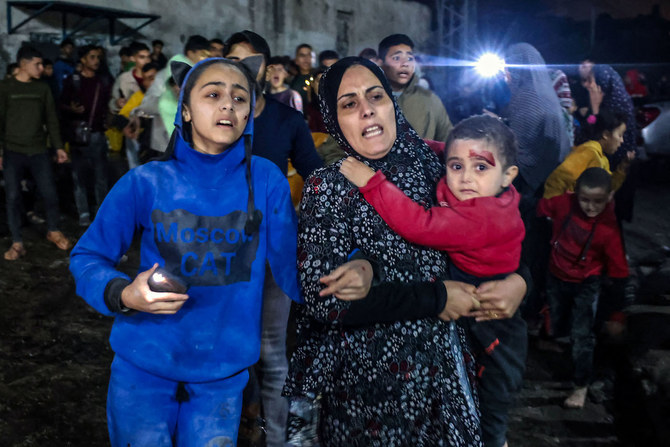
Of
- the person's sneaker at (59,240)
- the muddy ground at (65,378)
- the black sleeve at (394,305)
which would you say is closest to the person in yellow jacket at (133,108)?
the person's sneaker at (59,240)

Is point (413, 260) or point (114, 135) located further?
point (114, 135)

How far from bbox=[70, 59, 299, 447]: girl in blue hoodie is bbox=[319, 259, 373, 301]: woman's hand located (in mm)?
471

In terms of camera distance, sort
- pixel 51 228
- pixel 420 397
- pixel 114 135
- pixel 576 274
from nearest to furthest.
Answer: pixel 420 397, pixel 576 274, pixel 51 228, pixel 114 135

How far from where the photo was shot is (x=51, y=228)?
834 cm

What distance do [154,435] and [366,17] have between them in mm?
26973

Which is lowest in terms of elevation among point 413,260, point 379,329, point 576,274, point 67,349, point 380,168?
point 67,349

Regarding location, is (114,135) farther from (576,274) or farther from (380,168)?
(380,168)

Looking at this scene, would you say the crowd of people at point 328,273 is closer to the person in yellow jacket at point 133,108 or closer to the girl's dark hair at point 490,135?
the girl's dark hair at point 490,135

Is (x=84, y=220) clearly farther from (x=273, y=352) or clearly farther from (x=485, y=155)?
(x=485, y=155)

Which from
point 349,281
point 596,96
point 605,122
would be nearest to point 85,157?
point 596,96

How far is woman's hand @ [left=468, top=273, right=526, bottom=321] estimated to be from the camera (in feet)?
7.32

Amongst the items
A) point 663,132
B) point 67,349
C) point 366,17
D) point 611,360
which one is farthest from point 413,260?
point 366,17

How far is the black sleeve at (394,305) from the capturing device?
6.77 ft

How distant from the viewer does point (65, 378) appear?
16.0 ft
